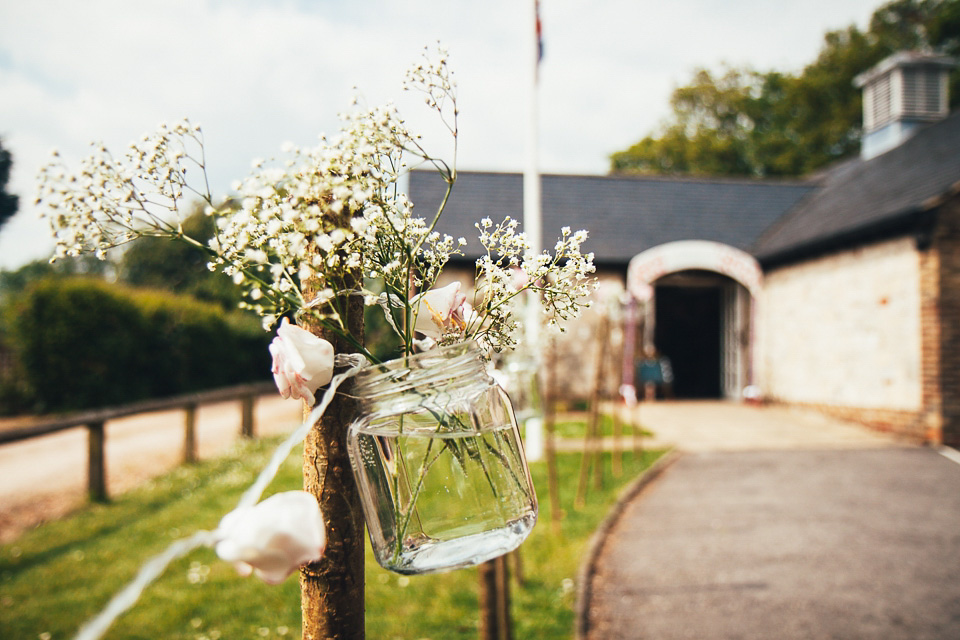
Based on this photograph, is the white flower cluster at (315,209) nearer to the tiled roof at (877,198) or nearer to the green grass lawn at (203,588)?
the green grass lawn at (203,588)

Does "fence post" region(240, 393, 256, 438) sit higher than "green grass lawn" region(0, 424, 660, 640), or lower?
higher

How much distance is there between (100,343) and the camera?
12.2m

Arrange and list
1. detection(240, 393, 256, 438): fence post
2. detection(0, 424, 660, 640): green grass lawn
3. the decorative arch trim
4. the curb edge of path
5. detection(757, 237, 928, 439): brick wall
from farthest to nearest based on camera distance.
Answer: the decorative arch trim, detection(240, 393, 256, 438): fence post, detection(757, 237, 928, 439): brick wall, the curb edge of path, detection(0, 424, 660, 640): green grass lawn

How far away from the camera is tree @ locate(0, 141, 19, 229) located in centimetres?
198

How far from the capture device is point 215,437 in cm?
1020

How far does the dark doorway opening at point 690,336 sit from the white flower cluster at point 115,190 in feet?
50.3

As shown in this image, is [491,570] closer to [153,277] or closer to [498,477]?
[498,477]

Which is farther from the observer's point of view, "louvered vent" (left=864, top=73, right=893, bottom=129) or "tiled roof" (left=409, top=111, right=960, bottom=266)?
"louvered vent" (left=864, top=73, right=893, bottom=129)

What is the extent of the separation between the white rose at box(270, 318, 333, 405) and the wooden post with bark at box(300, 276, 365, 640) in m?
0.16

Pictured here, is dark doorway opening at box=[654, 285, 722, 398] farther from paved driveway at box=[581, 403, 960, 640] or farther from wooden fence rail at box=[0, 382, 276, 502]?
wooden fence rail at box=[0, 382, 276, 502]

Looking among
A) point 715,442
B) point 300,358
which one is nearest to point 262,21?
point 300,358

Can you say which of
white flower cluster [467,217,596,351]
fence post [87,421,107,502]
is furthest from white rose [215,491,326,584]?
fence post [87,421,107,502]

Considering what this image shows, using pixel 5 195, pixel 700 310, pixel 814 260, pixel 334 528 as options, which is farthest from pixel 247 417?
pixel 700 310

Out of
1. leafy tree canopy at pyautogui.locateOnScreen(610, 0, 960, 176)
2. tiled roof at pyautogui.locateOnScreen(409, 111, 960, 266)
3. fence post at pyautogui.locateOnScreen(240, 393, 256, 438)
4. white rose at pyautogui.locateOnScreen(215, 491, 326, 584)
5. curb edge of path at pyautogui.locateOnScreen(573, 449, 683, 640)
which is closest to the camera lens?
white rose at pyautogui.locateOnScreen(215, 491, 326, 584)
